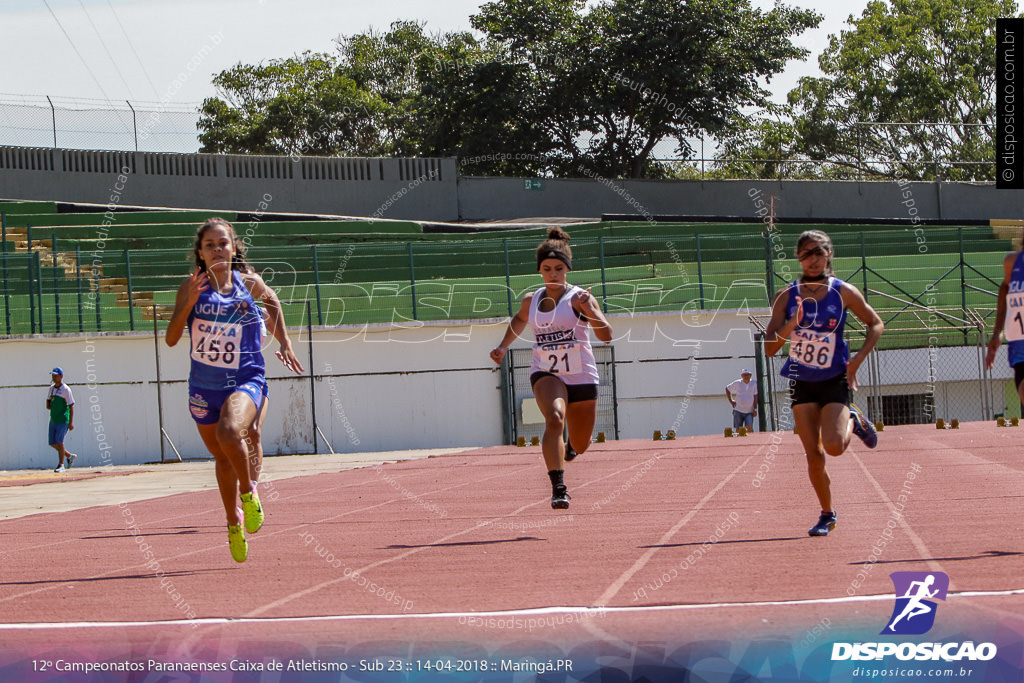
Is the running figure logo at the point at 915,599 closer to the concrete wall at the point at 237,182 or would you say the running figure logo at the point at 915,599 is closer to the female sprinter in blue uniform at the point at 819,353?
the female sprinter in blue uniform at the point at 819,353

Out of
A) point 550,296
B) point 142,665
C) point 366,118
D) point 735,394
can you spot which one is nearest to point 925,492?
point 550,296

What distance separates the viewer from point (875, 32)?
51.0m

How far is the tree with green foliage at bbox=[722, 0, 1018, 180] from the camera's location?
48.2 m

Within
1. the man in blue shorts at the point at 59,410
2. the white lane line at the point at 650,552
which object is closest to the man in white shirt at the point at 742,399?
the white lane line at the point at 650,552

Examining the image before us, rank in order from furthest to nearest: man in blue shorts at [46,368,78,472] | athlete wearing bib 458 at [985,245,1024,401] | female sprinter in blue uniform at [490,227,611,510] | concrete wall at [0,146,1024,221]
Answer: concrete wall at [0,146,1024,221] → man in blue shorts at [46,368,78,472] → female sprinter in blue uniform at [490,227,611,510] → athlete wearing bib 458 at [985,245,1024,401]

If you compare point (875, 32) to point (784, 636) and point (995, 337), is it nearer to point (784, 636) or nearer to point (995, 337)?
point (995, 337)

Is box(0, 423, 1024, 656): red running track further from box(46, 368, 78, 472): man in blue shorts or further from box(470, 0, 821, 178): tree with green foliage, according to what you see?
box(470, 0, 821, 178): tree with green foliage

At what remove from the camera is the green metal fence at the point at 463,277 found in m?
24.4

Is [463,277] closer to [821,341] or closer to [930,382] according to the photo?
[930,382]

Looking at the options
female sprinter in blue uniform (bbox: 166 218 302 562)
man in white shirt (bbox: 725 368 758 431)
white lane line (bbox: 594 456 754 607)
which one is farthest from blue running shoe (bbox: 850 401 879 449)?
man in white shirt (bbox: 725 368 758 431)

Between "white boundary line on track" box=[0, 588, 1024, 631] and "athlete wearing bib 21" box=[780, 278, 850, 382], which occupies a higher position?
"athlete wearing bib 21" box=[780, 278, 850, 382]

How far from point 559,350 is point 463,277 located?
741 inches

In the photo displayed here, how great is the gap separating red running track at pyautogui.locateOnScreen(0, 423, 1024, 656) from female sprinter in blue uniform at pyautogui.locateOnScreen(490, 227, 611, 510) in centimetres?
62

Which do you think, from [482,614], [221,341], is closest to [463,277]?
[221,341]
